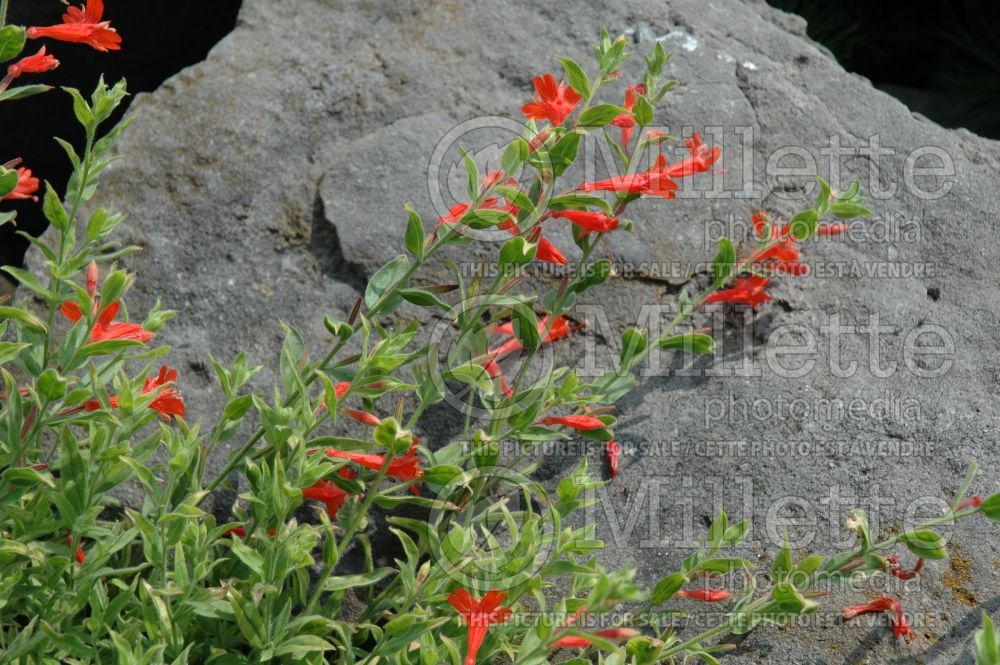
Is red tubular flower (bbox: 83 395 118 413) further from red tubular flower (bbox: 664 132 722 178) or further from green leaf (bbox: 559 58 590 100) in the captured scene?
red tubular flower (bbox: 664 132 722 178)

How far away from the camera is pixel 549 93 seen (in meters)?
2.21

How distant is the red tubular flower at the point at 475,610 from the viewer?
6.25 feet

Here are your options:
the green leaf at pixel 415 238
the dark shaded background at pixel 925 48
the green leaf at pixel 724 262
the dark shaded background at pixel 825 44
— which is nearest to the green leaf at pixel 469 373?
the green leaf at pixel 415 238

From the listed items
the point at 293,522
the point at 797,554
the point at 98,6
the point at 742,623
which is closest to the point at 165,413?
the point at 293,522

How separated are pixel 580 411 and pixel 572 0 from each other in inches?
58.3

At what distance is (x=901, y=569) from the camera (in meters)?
2.39

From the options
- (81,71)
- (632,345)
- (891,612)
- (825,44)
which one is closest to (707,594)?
(891,612)

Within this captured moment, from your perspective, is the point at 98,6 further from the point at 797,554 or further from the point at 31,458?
the point at 797,554

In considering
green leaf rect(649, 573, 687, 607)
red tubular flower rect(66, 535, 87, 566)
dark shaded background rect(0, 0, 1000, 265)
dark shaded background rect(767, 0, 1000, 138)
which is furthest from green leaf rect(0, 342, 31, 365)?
dark shaded background rect(767, 0, 1000, 138)

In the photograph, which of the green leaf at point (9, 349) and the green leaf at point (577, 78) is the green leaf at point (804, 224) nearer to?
the green leaf at point (577, 78)

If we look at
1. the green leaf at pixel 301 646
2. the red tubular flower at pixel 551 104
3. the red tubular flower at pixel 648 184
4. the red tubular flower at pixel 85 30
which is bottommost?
the green leaf at pixel 301 646

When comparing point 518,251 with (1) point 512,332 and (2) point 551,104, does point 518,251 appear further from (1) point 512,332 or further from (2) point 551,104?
(1) point 512,332

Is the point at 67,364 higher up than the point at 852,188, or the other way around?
the point at 852,188

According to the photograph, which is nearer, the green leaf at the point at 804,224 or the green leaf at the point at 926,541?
the green leaf at the point at 926,541
